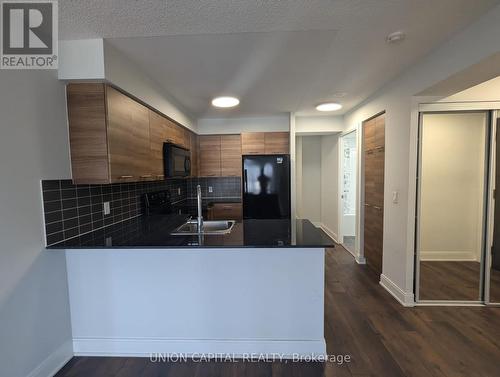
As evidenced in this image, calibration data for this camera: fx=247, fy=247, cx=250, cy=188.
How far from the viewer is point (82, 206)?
205cm

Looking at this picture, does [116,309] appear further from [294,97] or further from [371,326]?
[294,97]

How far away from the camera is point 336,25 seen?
1640mm

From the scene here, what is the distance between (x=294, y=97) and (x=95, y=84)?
223 cm

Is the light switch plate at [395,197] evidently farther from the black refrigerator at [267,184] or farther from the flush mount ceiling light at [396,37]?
the black refrigerator at [267,184]

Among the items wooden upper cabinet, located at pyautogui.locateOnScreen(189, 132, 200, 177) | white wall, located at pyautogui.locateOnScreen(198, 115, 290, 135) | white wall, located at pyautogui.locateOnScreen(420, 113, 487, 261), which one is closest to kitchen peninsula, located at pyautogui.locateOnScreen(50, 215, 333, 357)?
wooden upper cabinet, located at pyautogui.locateOnScreen(189, 132, 200, 177)

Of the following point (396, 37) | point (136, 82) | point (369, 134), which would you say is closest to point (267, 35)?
point (396, 37)

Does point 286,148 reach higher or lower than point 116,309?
higher

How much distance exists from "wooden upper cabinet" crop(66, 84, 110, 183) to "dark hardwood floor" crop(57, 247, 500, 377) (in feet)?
4.63

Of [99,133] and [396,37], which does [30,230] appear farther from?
A: [396,37]

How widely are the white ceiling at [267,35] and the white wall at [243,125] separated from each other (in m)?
1.62

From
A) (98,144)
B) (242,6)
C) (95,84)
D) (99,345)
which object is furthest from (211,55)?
(99,345)

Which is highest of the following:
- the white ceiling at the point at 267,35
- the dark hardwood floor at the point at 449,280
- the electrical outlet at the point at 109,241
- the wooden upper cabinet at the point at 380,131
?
the white ceiling at the point at 267,35

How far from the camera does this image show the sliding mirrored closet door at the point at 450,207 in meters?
2.86

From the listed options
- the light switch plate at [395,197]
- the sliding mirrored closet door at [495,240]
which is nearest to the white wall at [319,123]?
the light switch plate at [395,197]
